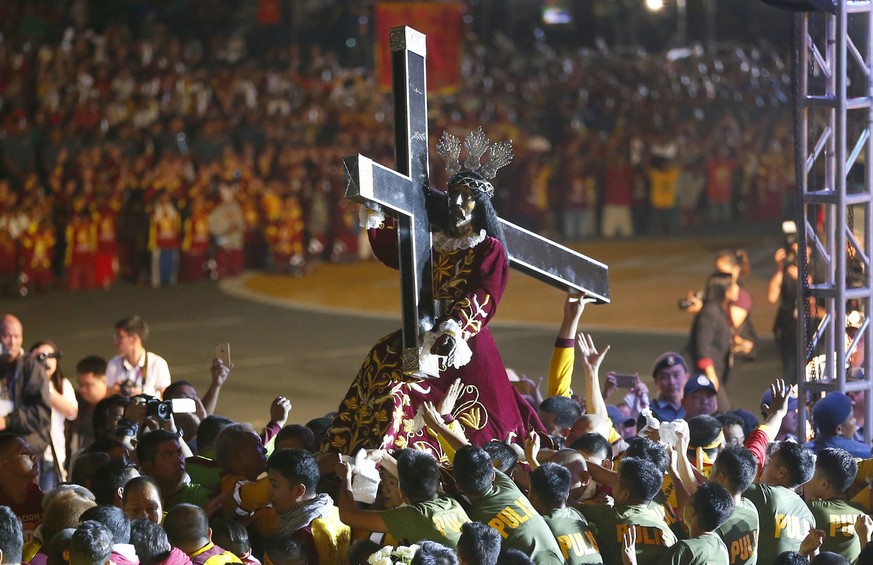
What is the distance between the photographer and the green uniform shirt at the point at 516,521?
609 centimetres

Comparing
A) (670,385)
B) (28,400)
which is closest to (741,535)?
(670,385)

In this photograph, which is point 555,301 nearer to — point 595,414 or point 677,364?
point 677,364

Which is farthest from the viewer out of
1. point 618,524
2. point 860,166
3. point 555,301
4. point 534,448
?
point 555,301

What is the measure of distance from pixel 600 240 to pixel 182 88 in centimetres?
790

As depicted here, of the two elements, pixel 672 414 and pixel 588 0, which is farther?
pixel 588 0

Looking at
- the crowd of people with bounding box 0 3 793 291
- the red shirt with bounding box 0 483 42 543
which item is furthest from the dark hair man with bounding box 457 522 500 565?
the crowd of people with bounding box 0 3 793 291

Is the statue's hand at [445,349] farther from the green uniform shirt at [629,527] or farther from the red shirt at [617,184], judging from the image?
the red shirt at [617,184]

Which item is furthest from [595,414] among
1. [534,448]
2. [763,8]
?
[763,8]

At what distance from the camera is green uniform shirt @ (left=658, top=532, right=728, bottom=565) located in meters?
6.00

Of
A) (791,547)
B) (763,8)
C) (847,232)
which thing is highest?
(763,8)

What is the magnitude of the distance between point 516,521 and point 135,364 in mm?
5273

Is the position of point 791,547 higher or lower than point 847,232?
lower

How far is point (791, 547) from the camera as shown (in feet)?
21.7

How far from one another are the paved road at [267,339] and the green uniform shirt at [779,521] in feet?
22.1
